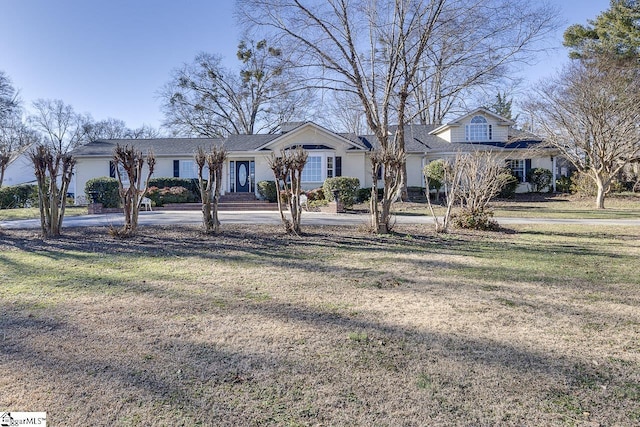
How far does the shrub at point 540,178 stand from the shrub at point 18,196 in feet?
93.9

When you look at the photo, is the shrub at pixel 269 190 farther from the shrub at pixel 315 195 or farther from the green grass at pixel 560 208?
the green grass at pixel 560 208

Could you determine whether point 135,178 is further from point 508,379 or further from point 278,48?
point 278,48

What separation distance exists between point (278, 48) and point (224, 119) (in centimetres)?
2318

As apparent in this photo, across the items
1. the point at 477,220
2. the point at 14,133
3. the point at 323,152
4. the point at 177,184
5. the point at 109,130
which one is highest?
the point at 109,130

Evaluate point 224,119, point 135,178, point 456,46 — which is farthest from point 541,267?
point 224,119

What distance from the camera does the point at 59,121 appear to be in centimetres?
5000

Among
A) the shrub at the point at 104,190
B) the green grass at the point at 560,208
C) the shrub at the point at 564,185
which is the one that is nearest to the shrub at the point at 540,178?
the shrub at the point at 564,185

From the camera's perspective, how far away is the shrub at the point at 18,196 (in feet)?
66.9

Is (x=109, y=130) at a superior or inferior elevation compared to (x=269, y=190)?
superior

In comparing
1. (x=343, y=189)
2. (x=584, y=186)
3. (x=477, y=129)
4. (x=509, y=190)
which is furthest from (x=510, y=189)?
(x=343, y=189)

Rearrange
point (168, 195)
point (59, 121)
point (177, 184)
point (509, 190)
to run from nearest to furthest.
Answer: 1. point (168, 195)
2. point (177, 184)
3. point (509, 190)
4. point (59, 121)

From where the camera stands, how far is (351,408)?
2414mm

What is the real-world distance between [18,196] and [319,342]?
24071mm

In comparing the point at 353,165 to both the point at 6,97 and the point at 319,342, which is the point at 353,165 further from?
the point at 6,97
